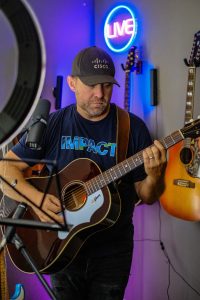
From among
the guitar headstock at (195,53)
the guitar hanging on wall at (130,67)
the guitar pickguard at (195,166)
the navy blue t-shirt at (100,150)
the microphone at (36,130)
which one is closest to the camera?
the microphone at (36,130)

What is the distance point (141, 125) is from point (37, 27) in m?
1.09

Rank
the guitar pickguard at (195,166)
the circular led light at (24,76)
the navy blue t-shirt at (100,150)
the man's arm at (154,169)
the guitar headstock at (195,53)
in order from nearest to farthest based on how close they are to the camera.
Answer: the circular led light at (24,76)
the man's arm at (154,169)
the navy blue t-shirt at (100,150)
the guitar pickguard at (195,166)
the guitar headstock at (195,53)

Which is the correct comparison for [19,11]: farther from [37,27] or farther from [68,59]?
[68,59]

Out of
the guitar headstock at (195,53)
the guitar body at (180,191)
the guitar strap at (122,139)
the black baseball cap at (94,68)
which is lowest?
the guitar body at (180,191)

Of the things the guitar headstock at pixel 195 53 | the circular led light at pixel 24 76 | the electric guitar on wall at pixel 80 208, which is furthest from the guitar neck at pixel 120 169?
the circular led light at pixel 24 76

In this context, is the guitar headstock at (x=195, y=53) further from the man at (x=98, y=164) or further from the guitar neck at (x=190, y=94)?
the man at (x=98, y=164)

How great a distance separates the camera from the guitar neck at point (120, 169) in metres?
1.58

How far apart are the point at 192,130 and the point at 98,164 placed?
419 millimetres

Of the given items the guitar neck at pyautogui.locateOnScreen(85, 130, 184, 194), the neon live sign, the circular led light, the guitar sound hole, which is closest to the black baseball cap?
the guitar neck at pyautogui.locateOnScreen(85, 130, 184, 194)

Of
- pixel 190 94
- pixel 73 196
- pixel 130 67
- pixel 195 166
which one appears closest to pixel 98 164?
pixel 73 196

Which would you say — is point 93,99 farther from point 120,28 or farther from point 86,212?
point 120,28

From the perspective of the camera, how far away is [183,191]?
215 cm

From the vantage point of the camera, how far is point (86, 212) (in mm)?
1608

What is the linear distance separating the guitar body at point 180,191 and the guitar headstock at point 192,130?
22.9 inches
